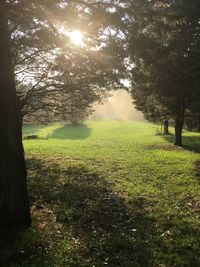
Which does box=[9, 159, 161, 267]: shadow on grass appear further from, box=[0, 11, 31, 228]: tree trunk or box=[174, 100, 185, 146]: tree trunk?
box=[174, 100, 185, 146]: tree trunk

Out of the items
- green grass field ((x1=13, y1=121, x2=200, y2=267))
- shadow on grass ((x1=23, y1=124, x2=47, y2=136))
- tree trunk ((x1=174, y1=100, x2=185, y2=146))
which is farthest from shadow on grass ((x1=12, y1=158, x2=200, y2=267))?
shadow on grass ((x1=23, y1=124, x2=47, y2=136))

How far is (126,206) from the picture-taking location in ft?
31.6

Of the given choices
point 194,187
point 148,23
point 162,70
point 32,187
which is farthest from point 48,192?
point 162,70

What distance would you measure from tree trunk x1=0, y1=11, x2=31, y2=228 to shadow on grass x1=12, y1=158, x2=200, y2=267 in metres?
0.67

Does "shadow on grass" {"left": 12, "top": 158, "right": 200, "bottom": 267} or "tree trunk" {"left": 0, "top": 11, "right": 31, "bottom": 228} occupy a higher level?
"tree trunk" {"left": 0, "top": 11, "right": 31, "bottom": 228}

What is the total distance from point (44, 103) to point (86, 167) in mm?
5059

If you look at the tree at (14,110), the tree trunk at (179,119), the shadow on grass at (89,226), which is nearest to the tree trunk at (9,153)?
the tree at (14,110)

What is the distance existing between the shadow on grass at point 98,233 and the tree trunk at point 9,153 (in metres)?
0.67

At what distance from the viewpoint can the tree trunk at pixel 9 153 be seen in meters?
7.29

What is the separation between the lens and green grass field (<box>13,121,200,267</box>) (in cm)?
648

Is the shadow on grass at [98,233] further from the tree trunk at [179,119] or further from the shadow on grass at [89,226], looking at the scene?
the tree trunk at [179,119]

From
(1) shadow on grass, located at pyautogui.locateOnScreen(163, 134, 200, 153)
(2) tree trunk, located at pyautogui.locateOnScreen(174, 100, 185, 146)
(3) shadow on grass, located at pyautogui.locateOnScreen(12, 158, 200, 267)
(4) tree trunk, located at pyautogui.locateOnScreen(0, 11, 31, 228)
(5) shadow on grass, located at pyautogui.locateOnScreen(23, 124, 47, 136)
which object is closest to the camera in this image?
(3) shadow on grass, located at pyautogui.locateOnScreen(12, 158, 200, 267)

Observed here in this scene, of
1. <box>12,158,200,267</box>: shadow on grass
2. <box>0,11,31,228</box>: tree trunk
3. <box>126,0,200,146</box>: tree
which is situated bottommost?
<box>12,158,200,267</box>: shadow on grass

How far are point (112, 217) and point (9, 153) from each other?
3141mm
